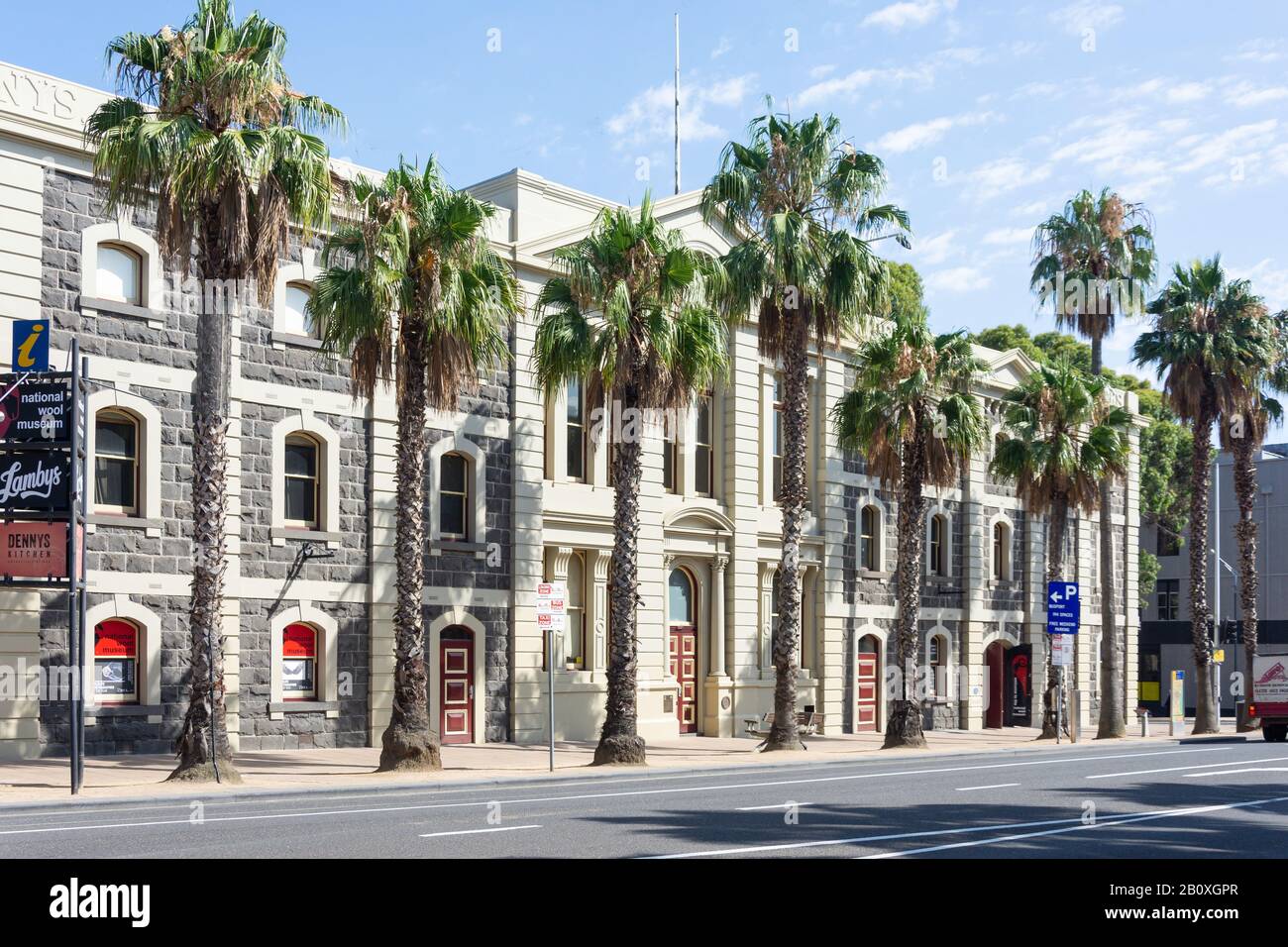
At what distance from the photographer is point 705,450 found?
37031 mm

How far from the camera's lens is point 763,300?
104 ft

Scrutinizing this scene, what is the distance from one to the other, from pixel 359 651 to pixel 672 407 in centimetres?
763

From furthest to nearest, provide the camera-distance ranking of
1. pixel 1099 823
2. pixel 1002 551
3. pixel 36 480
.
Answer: pixel 1002 551 < pixel 36 480 < pixel 1099 823

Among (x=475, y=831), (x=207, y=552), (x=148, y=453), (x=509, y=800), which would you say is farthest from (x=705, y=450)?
(x=475, y=831)

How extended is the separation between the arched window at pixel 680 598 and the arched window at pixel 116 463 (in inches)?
556

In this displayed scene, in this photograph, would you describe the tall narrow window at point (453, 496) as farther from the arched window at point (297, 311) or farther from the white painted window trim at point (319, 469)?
the arched window at point (297, 311)

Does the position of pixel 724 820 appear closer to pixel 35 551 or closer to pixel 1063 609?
pixel 35 551

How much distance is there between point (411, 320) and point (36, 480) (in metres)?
6.27

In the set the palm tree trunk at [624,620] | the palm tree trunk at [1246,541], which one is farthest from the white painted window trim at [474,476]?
the palm tree trunk at [1246,541]

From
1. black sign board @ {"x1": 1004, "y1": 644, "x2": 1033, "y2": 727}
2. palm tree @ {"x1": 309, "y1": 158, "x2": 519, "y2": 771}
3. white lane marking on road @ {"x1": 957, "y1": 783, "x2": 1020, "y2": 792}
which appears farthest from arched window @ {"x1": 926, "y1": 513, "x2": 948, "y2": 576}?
palm tree @ {"x1": 309, "y1": 158, "x2": 519, "y2": 771}

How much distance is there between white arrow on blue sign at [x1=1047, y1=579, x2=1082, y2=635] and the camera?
124 feet

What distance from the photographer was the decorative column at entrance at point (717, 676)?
1428 inches

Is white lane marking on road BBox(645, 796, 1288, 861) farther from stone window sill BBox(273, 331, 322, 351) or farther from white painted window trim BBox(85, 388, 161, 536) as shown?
stone window sill BBox(273, 331, 322, 351)
